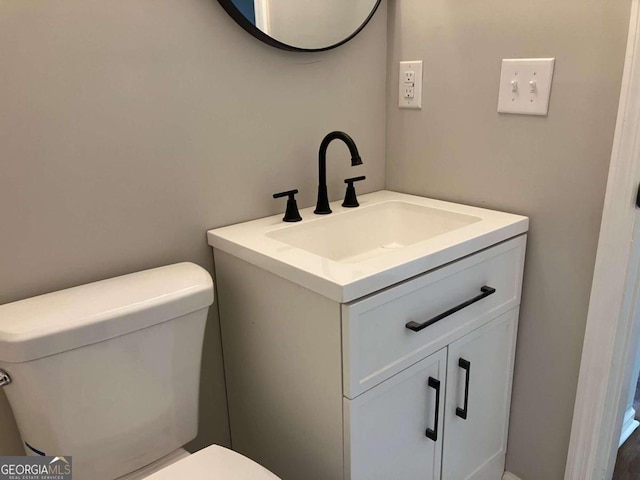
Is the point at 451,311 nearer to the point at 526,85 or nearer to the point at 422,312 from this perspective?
the point at 422,312

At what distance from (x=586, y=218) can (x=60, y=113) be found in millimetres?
1154

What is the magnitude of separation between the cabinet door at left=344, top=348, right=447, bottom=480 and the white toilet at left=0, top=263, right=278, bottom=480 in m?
0.19

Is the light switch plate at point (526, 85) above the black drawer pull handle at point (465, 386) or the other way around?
A: above

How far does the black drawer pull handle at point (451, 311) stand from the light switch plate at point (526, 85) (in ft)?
1.43

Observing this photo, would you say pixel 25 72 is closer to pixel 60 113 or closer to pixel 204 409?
pixel 60 113

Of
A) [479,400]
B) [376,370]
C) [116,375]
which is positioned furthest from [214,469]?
[479,400]

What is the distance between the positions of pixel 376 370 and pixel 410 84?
84cm

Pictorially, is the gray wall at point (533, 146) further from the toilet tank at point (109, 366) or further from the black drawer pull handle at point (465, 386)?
the toilet tank at point (109, 366)

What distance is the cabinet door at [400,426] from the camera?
96 centimetres

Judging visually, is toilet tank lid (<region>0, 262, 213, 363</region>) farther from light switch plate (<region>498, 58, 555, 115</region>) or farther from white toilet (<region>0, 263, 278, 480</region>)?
light switch plate (<region>498, 58, 555, 115</region>)

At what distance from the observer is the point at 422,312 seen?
3.32 feet

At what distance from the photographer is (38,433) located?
0.90m

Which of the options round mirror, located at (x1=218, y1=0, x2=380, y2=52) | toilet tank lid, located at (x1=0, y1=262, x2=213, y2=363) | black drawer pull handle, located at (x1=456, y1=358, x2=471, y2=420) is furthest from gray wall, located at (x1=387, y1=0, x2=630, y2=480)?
toilet tank lid, located at (x1=0, y1=262, x2=213, y2=363)

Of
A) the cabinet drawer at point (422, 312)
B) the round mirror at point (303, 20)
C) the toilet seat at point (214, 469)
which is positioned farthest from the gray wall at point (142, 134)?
the cabinet drawer at point (422, 312)
